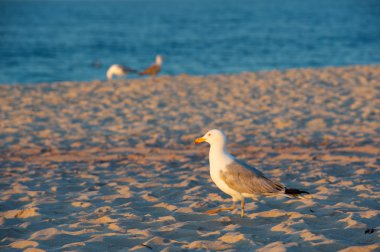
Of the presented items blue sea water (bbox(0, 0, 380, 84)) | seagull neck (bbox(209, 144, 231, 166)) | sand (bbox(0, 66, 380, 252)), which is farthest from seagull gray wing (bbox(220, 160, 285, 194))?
blue sea water (bbox(0, 0, 380, 84))

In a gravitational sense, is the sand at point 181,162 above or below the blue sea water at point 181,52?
below

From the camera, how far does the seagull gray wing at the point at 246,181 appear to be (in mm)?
5438

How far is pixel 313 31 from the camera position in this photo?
4831 cm

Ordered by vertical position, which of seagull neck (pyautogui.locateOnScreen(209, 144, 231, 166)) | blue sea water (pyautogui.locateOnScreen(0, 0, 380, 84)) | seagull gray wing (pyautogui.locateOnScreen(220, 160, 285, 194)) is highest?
blue sea water (pyautogui.locateOnScreen(0, 0, 380, 84))

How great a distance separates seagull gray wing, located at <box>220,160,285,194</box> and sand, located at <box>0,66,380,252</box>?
0.99 ft

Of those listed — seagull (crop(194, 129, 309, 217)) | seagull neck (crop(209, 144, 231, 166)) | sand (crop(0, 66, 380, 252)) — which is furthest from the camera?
seagull neck (crop(209, 144, 231, 166))

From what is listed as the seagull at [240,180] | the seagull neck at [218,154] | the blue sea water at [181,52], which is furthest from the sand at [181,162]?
the blue sea water at [181,52]

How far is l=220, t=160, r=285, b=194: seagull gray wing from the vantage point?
544 cm

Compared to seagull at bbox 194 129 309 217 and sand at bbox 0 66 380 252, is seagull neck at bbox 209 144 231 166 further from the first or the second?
sand at bbox 0 66 380 252

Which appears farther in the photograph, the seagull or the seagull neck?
the seagull neck

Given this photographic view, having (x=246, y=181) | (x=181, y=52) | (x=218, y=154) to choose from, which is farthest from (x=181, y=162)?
(x=181, y=52)

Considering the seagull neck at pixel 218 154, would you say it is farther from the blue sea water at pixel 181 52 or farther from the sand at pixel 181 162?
the blue sea water at pixel 181 52

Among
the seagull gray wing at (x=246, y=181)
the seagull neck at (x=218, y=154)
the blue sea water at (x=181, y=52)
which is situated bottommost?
the seagull gray wing at (x=246, y=181)

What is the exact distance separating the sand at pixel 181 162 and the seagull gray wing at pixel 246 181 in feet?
0.99
